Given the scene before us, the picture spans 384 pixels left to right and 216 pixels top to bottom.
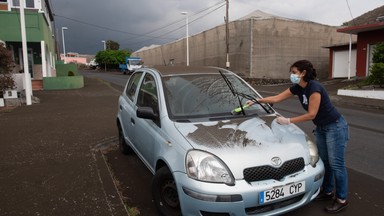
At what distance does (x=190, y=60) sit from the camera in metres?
43.2

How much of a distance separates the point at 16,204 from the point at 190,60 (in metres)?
40.4

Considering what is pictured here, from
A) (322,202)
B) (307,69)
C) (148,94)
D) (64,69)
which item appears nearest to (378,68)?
(322,202)

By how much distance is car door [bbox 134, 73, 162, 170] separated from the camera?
373cm

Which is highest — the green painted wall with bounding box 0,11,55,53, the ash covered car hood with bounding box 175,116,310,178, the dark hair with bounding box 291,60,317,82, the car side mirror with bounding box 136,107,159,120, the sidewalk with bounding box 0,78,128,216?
the green painted wall with bounding box 0,11,55,53

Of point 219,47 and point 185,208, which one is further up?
point 219,47

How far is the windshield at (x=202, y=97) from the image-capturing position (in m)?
3.77

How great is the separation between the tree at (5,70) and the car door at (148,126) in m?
9.12

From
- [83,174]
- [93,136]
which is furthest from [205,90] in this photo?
[93,136]

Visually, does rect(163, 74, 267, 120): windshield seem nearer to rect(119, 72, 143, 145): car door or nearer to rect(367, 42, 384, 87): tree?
rect(119, 72, 143, 145): car door

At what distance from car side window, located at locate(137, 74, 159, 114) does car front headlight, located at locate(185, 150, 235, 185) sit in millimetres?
1088

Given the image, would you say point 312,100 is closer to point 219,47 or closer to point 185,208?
point 185,208

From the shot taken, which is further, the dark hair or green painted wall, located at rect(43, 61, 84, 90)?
green painted wall, located at rect(43, 61, 84, 90)

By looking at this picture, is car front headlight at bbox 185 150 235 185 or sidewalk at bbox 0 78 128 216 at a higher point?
car front headlight at bbox 185 150 235 185

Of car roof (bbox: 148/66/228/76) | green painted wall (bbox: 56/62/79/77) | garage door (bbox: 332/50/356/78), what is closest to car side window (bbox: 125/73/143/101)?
car roof (bbox: 148/66/228/76)
